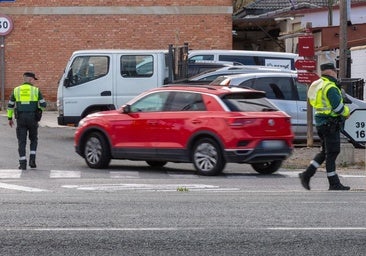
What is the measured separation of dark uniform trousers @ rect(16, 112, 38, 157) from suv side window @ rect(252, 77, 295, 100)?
536 cm

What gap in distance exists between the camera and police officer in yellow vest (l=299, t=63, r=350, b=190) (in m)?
12.9

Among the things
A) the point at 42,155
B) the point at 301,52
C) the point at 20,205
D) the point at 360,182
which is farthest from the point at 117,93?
the point at 20,205

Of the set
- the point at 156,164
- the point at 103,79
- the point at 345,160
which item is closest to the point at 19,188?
the point at 156,164

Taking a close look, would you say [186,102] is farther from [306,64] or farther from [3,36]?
[3,36]

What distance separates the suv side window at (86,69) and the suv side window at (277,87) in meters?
4.57

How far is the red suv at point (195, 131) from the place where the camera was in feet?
51.0

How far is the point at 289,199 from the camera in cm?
1158

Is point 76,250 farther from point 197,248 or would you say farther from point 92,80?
point 92,80

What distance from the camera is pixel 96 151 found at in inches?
676

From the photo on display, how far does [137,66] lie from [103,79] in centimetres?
97

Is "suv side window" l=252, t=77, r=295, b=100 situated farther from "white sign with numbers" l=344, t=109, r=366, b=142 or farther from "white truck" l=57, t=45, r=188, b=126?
"white truck" l=57, t=45, r=188, b=126

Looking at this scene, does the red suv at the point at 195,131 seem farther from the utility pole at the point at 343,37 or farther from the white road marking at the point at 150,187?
the utility pole at the point at 343,37

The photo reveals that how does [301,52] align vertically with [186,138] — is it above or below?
above

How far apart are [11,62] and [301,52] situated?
16957 mm
